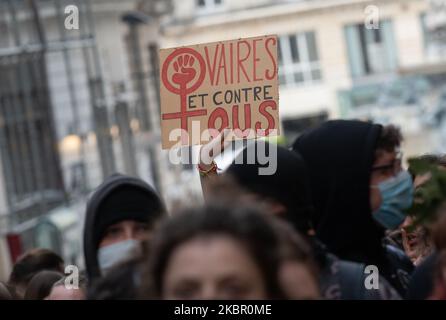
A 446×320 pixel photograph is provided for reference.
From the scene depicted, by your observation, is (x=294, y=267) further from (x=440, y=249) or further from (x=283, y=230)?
(x=440, y=249)

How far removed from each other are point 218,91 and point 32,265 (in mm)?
2307

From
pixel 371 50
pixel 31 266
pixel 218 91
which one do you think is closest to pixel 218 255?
pixel 218 91

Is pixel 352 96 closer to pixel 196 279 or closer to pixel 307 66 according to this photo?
pixel 307 66

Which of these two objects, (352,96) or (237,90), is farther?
(352,96)

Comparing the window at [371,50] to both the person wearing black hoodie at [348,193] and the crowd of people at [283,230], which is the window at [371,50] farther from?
the person wearing black hoodie at [348,193]

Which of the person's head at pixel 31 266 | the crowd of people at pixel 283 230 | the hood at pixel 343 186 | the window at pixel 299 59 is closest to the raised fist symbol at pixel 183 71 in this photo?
the crowd of people at pixel 283 230

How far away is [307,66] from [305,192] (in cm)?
4012

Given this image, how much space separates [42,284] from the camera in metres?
7.21

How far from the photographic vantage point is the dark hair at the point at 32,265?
26.7 feet

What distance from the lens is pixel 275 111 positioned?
→ 6.23 meters

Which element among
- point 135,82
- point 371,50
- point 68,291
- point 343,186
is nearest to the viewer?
point 343,186

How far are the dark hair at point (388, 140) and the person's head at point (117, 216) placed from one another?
2.83ft

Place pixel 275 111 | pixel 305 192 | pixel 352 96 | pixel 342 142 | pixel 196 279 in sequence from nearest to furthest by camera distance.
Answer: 1. pixel 196 279
2. pixel 305 192
3. pixel 342 142
4. pixel 275 111
5. pixel 352 96
